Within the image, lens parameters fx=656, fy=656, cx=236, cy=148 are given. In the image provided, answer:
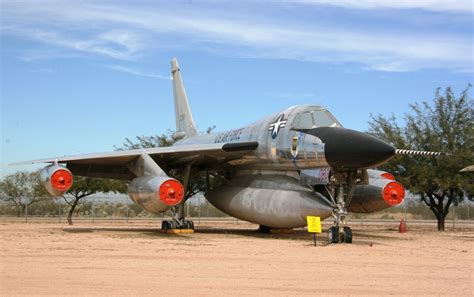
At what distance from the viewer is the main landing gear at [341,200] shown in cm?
1652

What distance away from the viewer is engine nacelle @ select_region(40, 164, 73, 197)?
19578 mm

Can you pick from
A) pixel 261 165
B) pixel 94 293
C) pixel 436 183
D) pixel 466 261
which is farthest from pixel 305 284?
pixel 436 183

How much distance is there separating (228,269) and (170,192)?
26.1 feet

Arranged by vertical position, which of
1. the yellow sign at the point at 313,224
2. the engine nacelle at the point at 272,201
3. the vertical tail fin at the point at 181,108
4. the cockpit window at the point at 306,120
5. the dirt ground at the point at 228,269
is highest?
the vertical tail fin at the point at 181,108

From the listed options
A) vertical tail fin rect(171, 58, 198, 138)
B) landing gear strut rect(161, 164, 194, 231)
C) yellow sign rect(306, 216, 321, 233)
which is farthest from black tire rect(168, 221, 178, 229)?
yellow sign rect(306, 216, 321, 233)

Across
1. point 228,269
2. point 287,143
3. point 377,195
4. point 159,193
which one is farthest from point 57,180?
point 228,269

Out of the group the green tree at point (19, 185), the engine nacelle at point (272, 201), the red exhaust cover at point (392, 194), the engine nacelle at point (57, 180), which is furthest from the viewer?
the green tree at point (19, 185)

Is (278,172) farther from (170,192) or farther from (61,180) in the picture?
(61,180)

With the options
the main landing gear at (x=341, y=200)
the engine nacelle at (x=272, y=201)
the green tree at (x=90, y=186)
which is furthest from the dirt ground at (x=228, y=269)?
the green tree at (x=90, y=186)

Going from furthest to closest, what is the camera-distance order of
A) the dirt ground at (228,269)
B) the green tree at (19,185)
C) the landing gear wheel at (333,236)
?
the green tree at (19,185)
the landing gear wheel at (333,236)
the dirt ground at (228,269)

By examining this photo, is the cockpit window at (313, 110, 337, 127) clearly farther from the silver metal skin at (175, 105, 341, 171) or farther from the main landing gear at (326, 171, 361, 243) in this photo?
the main landing gear at (326, 171, 361, 243)

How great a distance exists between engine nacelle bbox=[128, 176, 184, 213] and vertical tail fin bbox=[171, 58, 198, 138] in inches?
371

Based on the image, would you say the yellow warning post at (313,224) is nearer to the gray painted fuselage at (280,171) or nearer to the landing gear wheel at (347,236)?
the landing gear wheel at (347,236)

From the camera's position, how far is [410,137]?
25.7 m
